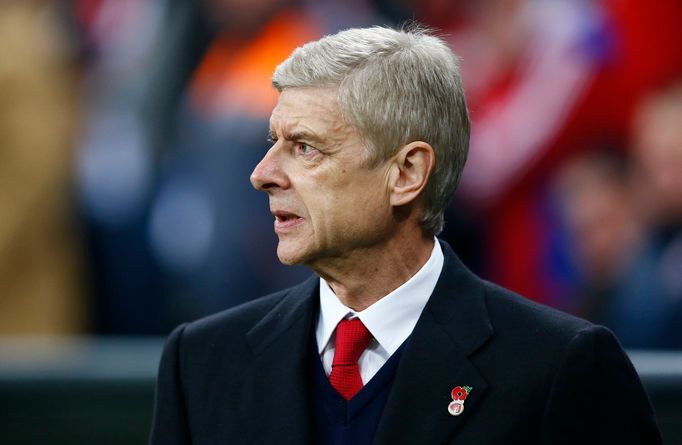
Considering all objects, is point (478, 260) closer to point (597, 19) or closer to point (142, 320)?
point (597, 19)

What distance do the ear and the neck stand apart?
0.28ft

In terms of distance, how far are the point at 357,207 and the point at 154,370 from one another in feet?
3.81

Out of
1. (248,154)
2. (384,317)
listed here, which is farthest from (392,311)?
(248,154)

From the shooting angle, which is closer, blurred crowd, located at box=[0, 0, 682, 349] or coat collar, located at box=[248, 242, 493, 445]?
coat collar, located at box=[248, 242, 493, 445]

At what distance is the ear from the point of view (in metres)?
2.52

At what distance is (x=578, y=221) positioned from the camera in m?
4.65

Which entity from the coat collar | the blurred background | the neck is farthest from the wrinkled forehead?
the blurred background

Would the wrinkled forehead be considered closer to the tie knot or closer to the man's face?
the man's face

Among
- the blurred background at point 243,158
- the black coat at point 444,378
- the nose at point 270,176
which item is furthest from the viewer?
the blurred background at point 243,158

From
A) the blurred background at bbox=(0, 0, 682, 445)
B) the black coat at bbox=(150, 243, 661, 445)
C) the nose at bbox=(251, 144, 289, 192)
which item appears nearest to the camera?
the black coat at bbox=(150, 243, 661, 445)

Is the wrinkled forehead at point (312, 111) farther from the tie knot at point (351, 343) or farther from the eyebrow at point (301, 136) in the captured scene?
the tie knot at point (351, 343)

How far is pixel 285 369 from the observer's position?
8.35ft

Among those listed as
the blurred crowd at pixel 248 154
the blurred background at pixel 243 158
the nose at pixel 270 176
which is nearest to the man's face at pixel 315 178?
the nose at pixel 270 176

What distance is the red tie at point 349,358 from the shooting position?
2.50 m
